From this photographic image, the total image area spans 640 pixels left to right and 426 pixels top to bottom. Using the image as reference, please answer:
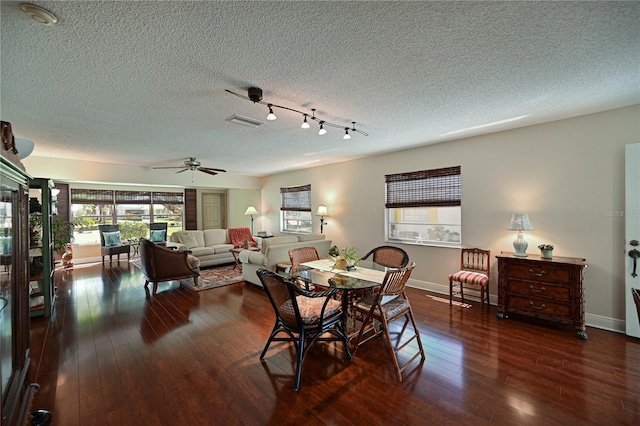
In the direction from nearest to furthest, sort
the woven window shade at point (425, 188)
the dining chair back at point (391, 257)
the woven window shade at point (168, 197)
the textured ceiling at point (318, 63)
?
the textured ceiling at point (318, 63) < the dining chair back at point (391, 257) < the woven window shade at point (425, 188) < the woven window shade at point (168, 197)

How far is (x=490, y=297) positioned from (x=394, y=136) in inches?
109

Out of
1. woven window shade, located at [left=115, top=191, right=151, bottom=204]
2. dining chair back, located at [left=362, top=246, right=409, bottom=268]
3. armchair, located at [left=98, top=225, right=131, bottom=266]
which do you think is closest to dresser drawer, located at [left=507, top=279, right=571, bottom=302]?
dining chair back, located at [left=362, top=246, right=409, bottom=268]

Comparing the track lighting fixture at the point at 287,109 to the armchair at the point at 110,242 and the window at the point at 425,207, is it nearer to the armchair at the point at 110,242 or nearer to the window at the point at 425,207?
the window at the point at 425,207

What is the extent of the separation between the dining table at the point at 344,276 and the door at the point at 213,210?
664cm

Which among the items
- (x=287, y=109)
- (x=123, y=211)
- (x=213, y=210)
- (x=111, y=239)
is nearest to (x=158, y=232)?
(x=111, y=239)

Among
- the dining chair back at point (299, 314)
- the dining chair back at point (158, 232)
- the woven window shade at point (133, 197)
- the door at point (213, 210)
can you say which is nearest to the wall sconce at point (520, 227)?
the dining chair back at point (299, 314)

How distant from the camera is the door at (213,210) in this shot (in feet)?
29.6

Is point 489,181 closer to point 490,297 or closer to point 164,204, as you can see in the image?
point 490,297

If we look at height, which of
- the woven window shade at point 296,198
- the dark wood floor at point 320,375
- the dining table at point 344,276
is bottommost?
the dark wood floor at point 320,375

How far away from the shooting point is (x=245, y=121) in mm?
3344

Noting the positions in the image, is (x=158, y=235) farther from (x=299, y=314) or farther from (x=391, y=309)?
(x=391, y=309)

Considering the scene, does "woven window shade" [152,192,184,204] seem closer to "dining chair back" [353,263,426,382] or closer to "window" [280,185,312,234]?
"window" [280,185,312,234]

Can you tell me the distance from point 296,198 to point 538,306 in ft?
18.5

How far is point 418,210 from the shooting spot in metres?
5.04
